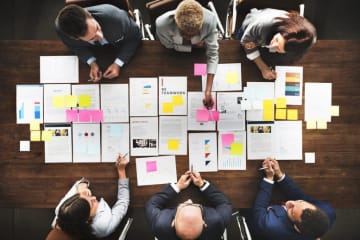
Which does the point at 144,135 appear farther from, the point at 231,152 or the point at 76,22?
the point at 76,22

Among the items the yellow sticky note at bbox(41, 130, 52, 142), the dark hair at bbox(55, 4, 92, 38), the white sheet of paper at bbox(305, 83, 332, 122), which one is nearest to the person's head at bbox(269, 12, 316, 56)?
the white sheet of paper at bbox(305, 83, 332, 122)

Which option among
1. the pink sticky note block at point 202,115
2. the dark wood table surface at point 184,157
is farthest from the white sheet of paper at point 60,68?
the pink sticky note block at point 202,115

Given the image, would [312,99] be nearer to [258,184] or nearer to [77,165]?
[258,184]

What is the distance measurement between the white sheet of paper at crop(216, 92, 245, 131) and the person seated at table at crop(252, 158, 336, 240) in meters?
0.38

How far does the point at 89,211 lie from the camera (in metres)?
1.82

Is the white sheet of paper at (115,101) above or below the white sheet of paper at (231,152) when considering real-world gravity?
above

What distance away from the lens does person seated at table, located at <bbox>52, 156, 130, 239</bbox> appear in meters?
1.78

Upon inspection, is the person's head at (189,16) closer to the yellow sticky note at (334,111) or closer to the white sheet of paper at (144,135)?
the white sheet of paper at (144,135)

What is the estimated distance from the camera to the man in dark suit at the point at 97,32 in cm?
159

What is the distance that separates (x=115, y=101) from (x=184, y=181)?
2.58 feet

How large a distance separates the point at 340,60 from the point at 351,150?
68 centimetres

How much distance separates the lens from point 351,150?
6.85 feet

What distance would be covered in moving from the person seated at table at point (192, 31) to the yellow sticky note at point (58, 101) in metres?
0.87

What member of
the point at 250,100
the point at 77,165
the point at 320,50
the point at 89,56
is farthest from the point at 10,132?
the point at 320,50
